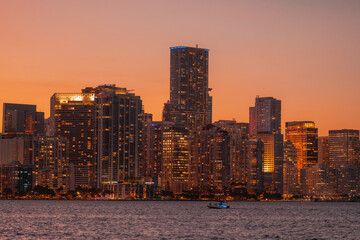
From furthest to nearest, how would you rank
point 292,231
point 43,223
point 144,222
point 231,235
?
1. point 144,222
2. point 43,223
3. point 292,231
4. point 231,235

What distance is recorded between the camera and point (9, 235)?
128m

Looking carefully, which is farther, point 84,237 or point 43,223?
point 43,223

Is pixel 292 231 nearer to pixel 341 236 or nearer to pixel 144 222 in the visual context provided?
pixel 341 236

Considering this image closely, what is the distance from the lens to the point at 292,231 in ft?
499

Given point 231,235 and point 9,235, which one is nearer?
point 9,235

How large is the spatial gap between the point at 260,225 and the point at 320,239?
36.9m

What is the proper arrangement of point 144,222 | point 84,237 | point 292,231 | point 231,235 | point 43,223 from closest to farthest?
point 84,237 < point 231,235 < point 292,231 < point 43,223 < point 144,222

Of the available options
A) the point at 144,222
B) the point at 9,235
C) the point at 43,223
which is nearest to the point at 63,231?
the point at 9,235

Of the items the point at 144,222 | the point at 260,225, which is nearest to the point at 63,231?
the point at 144,222

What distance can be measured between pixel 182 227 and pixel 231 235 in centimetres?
2330

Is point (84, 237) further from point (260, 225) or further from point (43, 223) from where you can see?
point (260, 225)

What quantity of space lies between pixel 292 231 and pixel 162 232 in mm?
28211

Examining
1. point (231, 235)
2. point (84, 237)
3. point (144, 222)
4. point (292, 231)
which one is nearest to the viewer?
point (84, 237)

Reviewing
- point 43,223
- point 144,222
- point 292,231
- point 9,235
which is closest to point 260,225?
point 292,231
